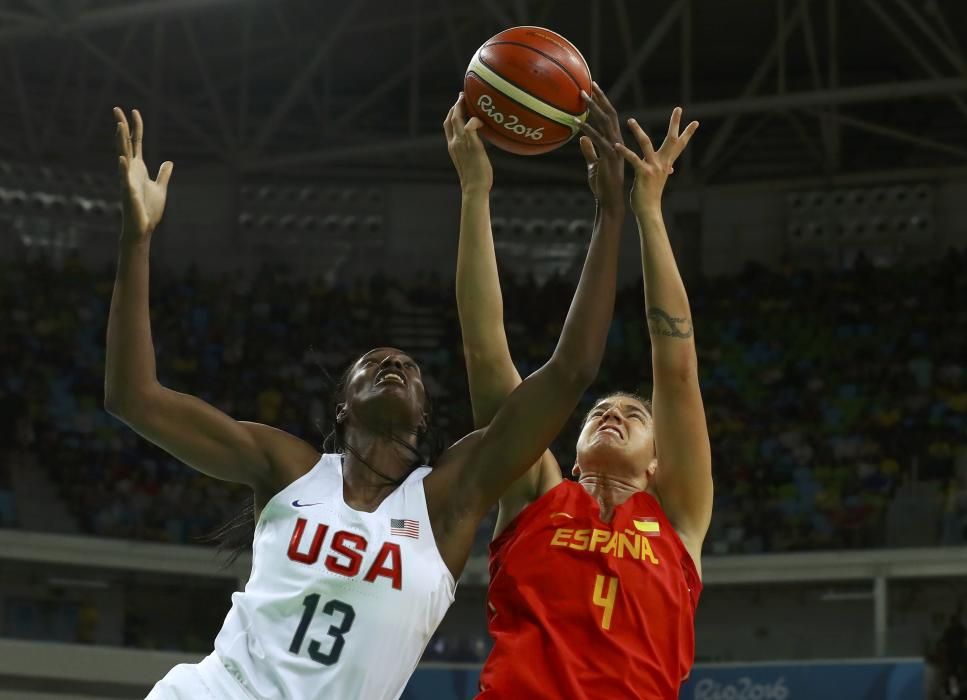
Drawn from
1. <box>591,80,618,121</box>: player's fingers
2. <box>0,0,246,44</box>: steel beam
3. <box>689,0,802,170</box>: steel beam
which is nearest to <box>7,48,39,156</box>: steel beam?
<box>0,0,246,44</box>: steel beam

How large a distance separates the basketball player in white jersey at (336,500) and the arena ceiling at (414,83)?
1417 centimetres

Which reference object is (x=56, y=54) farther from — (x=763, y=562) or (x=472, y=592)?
(x=763, y=562)

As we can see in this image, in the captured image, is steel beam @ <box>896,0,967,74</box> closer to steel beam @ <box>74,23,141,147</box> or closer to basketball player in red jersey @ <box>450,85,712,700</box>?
steel beam @ <box>74,23,141,147</box>

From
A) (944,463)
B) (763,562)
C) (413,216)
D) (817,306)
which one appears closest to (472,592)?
(763,562)

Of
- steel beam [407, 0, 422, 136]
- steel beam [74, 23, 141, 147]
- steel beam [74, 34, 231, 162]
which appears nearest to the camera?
steel beam [74, 34, 231, 162]

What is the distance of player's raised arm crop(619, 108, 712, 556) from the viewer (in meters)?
3.84

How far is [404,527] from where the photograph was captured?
11.5 ft

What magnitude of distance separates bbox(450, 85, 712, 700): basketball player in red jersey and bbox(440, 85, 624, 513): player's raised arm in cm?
8

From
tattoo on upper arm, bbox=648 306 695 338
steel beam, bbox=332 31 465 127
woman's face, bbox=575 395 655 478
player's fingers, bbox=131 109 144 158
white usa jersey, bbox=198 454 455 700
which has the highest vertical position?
steel beam, bbox=332 31 465 127

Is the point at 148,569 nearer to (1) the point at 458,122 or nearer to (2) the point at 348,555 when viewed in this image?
(1) the point at 458,122

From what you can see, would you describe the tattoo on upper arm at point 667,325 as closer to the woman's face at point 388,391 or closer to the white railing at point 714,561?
the woman's face at point 388,391

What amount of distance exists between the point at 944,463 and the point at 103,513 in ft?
29.7

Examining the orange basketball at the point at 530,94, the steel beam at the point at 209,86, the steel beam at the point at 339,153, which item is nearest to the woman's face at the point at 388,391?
the orange basketball at the point at 530,94

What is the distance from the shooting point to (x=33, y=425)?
16.4 metres
